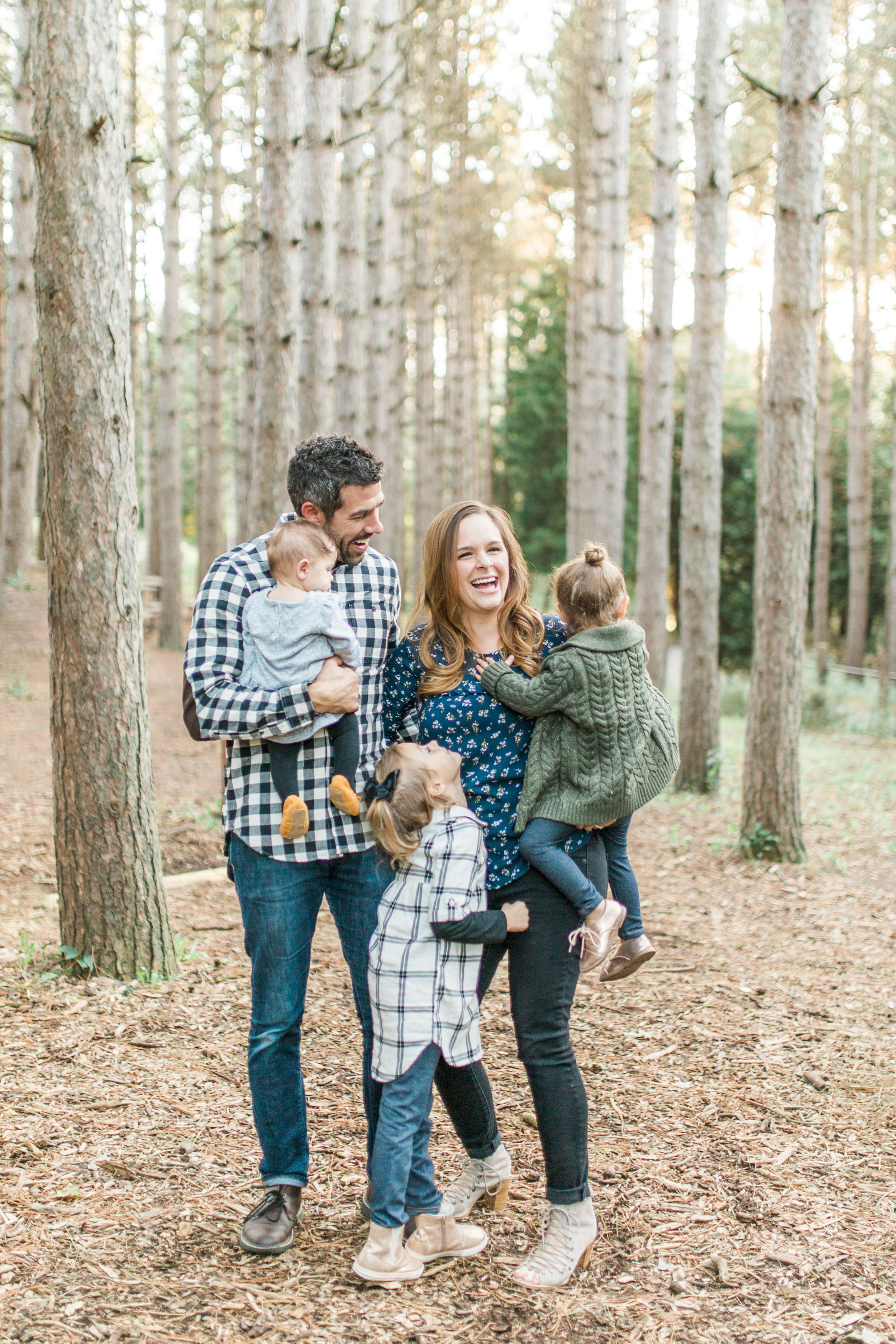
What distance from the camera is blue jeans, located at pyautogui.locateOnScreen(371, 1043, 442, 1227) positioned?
257 centimetres

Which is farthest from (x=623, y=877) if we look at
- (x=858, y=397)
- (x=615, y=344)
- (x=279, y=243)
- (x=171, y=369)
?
(x=858, y=397)

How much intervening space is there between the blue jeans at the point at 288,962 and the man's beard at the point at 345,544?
0.78 metres

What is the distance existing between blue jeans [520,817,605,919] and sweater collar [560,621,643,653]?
46 cm

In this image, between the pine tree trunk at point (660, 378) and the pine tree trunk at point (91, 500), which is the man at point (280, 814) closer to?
the pine tree trunk at point (91, 500)

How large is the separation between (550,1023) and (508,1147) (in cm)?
107

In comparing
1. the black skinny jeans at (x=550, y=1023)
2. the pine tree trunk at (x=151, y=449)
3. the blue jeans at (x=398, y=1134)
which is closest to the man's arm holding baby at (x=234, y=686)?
the black skinny jeans at (x=550, y=1023)

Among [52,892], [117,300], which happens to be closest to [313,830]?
[117,300]

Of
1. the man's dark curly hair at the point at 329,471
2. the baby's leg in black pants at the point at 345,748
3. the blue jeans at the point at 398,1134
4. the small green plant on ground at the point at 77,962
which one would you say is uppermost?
the man's dark curly hair at the point at 329,471

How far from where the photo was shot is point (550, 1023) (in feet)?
8.56

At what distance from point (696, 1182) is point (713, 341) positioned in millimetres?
7738

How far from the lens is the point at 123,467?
440 centimetres

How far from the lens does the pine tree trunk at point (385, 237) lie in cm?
1124

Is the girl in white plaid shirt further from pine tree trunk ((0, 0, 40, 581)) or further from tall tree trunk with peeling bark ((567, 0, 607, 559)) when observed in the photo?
pine tree trunk ((0, 0, 40, 581))

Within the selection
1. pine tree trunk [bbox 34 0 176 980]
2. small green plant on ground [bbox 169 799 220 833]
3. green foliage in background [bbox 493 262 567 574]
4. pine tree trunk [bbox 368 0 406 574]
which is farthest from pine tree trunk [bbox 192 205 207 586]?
pine tree trunk [bbox 34 0 176 980]
